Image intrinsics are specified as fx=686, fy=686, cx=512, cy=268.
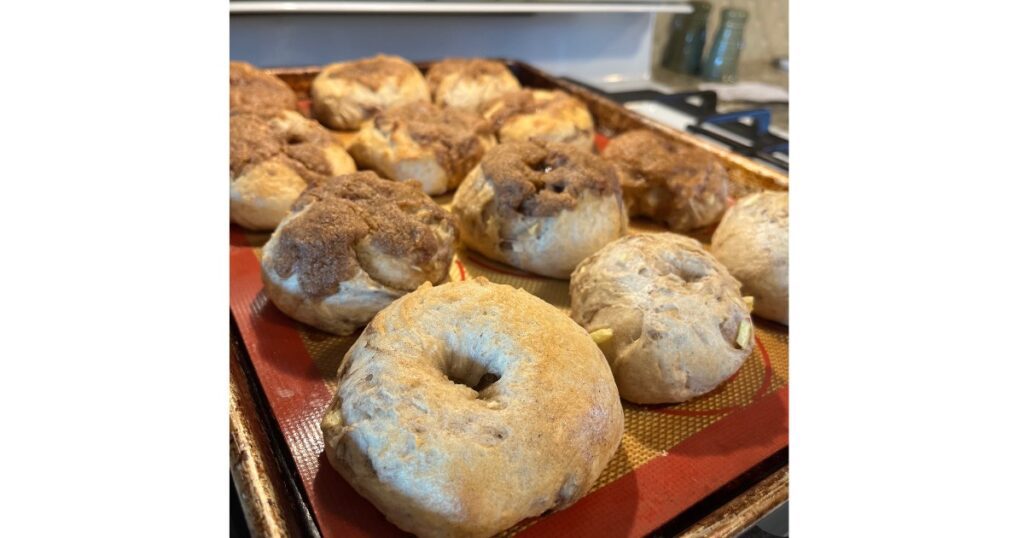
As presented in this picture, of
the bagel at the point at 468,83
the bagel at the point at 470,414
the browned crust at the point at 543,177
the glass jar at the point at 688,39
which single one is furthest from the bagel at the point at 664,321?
the glass jar at the point at 688,39

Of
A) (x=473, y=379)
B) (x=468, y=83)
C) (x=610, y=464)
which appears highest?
(x=468, y=83)

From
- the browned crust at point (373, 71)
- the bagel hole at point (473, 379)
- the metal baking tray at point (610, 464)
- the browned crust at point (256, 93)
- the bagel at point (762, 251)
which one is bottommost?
the metal baking tray at point (610, 464)

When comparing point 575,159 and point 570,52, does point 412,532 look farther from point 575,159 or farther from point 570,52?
point 570,52

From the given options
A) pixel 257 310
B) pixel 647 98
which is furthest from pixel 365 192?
pixel 647 98

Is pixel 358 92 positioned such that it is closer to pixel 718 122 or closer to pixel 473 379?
Result: pixel 718 122

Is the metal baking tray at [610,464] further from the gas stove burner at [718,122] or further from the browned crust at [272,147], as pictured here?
the gas stove burner at [718,122]

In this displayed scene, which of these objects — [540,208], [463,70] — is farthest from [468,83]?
[540,208]
